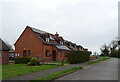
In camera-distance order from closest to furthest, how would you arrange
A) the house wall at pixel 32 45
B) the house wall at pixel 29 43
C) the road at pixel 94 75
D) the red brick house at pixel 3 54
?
the road at pixel 94 75 → the red brick house at pixel 3 54 → the house wall at pixel 32 45 → the house wall at pixel 29 43

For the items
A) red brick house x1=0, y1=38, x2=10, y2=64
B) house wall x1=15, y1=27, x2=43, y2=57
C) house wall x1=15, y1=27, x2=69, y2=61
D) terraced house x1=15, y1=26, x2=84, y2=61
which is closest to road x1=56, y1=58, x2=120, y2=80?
red brick house x1=0, y1=38, x2=10, y2=64

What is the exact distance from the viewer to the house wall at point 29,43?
115 feet

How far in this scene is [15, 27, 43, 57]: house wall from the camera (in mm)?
→ 35178

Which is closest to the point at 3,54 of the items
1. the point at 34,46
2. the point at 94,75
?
the point at 34,46

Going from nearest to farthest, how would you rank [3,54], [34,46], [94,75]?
[94,75] < [3,54] < [34,46]

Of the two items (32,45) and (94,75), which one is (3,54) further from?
(94,75)

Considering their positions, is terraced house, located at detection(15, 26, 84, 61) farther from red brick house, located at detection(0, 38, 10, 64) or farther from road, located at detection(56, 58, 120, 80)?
road, located at detection(56, 58, 120, 80)

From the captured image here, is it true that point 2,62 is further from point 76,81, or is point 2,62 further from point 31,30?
point 76,81

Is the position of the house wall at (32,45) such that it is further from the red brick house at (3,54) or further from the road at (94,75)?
the road at (94,75)

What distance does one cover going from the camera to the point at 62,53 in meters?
42.4

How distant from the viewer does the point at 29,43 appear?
1426 inches

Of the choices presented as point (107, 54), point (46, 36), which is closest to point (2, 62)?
point (46, 36)

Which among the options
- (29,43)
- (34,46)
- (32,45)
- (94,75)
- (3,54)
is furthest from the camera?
(29,43)

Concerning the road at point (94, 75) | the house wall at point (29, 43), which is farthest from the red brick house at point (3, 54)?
the road at point (94, 75)
